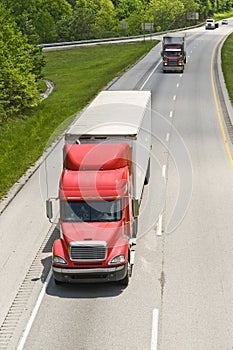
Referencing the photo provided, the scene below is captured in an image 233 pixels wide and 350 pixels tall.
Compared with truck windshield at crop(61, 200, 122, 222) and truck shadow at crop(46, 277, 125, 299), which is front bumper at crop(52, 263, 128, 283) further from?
truck windshield at crop(61, 200, 122, 222)

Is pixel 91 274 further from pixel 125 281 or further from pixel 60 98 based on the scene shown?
pixel 60 98

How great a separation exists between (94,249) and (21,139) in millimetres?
19809

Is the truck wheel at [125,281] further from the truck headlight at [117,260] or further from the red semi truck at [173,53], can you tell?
the red semi truck at [173,53]

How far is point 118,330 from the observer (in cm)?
1466

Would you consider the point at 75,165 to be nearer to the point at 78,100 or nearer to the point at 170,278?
the point at 170,278

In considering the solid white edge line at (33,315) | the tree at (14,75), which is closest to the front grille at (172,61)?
the tree at (14,75)

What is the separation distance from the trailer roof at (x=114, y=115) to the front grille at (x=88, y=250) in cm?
509

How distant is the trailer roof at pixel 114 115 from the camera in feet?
66.8

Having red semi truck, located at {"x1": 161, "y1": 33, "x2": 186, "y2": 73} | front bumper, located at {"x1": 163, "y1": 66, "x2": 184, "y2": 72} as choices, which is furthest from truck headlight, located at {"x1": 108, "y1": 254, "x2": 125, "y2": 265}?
front bumper, located at {"x1": 163, "y1": 66, "x2": 184, "y2": 72}

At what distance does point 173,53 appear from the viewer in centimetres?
5894

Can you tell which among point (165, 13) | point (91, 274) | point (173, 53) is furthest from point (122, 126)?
point (165, 13)

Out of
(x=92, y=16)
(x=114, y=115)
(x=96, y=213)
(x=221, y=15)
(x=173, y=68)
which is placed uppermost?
(x=92, y=16)

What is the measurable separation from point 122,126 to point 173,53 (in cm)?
3998

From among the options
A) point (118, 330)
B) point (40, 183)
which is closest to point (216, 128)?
point (40, 183)
